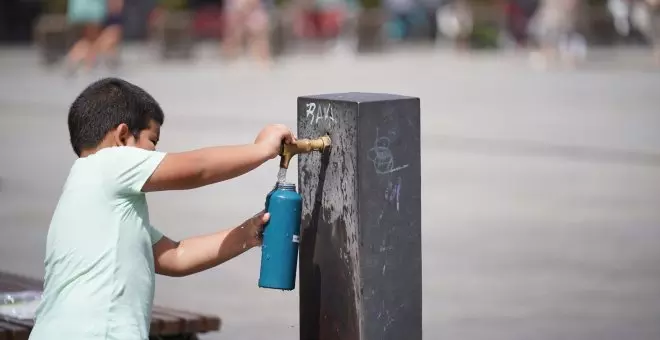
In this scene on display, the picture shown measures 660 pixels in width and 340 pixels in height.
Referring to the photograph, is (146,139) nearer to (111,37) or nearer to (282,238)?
(282,238)

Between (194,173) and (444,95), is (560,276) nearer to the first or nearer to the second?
(194,173)

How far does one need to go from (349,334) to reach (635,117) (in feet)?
35.2

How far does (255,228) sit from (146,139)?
44 cm

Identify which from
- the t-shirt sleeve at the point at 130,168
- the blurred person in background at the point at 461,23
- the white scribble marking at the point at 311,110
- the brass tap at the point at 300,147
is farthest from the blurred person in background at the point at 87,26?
the t-shirt sleeve at the point at 130,168

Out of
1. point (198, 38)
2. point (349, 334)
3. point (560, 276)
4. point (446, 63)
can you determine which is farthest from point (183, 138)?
point (198, 38)

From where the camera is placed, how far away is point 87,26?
865 inches

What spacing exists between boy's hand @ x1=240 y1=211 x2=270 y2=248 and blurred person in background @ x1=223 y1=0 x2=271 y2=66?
63.6 ft

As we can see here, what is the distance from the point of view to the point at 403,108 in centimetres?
388

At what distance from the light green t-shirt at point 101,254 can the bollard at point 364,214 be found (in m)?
0.61

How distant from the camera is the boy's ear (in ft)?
11.9

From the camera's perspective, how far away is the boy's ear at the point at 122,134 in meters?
3.62

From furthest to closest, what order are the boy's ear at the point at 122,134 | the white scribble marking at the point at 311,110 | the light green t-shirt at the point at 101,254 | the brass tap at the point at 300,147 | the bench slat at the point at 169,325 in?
the bench slat at the point at 169,325
the white scribble marking at the point at 311,110
the brass tap at the point at 300,147
the boy's ear at the point at 122,134
the light green t-shirt at the point at 101,254

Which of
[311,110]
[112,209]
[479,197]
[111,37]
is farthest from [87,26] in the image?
[112,209]

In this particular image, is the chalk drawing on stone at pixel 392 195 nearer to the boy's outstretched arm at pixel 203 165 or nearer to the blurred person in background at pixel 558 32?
the boy's outstretched arm at pixel 203 165
